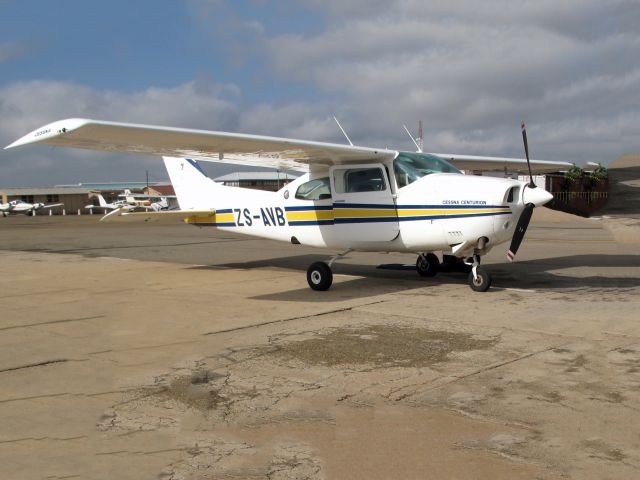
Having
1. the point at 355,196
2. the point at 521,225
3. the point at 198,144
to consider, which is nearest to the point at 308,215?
the point at 355,196

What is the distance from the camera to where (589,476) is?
3.46m

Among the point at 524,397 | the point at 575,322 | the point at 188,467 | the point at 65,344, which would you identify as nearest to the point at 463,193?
the point at 575,322

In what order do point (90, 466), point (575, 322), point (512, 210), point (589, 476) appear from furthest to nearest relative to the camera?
point (512, 210) → point (575, 322) → point (90, 466) → point (589, 476)

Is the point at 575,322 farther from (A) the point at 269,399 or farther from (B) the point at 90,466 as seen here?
(B) the point at 90,466

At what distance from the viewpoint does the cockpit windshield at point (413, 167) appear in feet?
34.9

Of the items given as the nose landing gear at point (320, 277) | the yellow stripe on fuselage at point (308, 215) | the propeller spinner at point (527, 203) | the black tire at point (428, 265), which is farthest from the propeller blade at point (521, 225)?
the yellow stripe on fuselage at point (308, 215)

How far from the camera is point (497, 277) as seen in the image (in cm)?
1204

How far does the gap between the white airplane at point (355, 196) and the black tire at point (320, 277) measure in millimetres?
17

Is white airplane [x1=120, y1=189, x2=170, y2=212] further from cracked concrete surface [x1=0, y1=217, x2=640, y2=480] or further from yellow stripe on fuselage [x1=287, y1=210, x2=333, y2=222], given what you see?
cracked concrete surface [x1=0, y1=217, x2=640, y2=480]

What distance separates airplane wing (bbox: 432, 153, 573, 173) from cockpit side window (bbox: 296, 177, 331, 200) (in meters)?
3.21

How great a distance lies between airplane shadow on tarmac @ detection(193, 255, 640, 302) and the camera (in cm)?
1059

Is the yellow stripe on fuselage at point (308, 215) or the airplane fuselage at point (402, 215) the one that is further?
the yellow stripe on fuselage at point (308, 215)

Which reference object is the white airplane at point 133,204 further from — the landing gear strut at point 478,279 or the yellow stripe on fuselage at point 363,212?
the landing gear strut at point 478,279

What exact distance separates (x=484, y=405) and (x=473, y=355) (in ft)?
4.93
